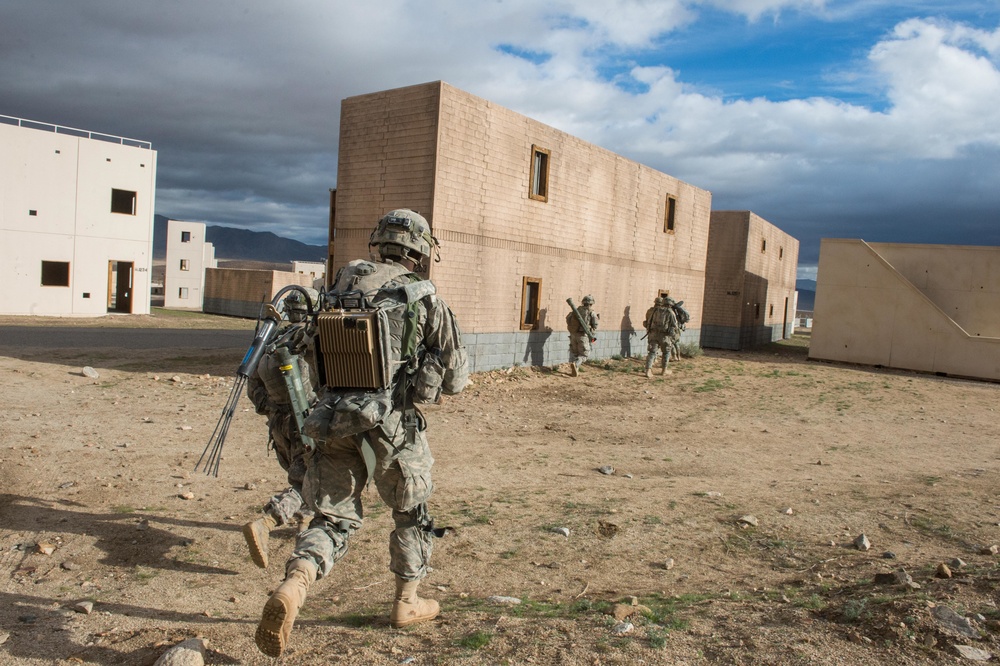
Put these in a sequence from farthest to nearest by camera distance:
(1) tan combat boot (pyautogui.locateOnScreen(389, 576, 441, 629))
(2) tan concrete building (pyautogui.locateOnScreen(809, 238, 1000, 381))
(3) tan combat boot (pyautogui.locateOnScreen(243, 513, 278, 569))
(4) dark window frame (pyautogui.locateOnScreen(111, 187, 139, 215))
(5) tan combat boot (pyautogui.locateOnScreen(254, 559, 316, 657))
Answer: (4) dark window frame (pyautogui.locateOnScreen(111, 187, 139, 215))
(2) tan concrete building (pyautogui.locateOnScreen(809, 238, 1000, 381))
(3) tan combat boot (pyautogui.locateOnScreen(243, 513, 278, 569))
(1) tan combat boot (pyautogui.locateOnScreen(389, 576, 441, 629))
(5) tan combat boot (pyautogui.locateOnScreen(254, 559, 316, 657))

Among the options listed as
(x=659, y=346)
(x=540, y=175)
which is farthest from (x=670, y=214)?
(x=540, y=175)

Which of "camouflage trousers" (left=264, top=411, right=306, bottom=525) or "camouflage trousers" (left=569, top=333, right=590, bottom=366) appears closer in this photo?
"camouflage trousers" (left=264, top=411, right=306, bottom=525)

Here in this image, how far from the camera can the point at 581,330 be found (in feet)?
48.7

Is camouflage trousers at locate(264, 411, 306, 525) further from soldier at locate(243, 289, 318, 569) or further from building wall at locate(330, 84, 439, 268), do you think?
building wall at locate(330, 84, 439, 268)

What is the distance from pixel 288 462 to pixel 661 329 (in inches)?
467

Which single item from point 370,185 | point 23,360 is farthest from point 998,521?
point 23,360

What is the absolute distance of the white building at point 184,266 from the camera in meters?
40.2

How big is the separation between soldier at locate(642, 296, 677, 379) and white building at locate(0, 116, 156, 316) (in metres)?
18.2

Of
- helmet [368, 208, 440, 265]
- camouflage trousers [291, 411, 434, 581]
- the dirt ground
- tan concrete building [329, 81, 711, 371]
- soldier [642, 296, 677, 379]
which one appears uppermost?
tan concrete building [329, 81, 711, 371]

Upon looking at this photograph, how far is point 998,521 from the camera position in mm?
5195

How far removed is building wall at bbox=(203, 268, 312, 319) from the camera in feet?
94.2

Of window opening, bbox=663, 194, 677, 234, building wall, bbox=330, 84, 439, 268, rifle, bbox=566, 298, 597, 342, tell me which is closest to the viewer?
building wall, bbox=330, 84, 439, 268

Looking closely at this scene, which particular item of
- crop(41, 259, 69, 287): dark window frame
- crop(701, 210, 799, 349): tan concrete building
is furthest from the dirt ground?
crop(41, 259, 69, 287): dark window frame

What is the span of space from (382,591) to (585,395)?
29.0ft
